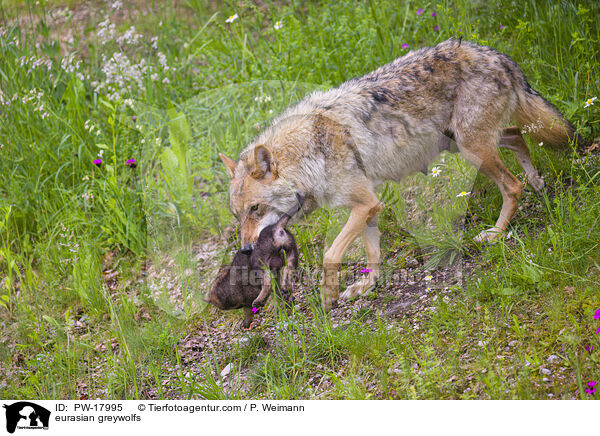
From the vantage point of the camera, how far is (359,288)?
4676 mm

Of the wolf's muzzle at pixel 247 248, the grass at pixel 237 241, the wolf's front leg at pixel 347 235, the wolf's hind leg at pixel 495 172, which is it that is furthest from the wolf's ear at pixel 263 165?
the wolf's hind leg at pixel 495 172

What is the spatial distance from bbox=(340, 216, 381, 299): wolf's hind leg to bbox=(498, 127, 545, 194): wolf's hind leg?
1.43 meters

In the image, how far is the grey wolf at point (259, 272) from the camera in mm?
4156

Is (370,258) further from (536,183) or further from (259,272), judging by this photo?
(536,183)

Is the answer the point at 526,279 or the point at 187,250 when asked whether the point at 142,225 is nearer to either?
the point at 187,250

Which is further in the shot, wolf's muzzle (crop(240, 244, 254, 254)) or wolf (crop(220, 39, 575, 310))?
wolf (crop(220, 39, 575, 310))

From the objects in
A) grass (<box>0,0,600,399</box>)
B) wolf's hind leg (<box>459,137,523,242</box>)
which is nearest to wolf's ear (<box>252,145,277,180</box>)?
grass (<box>0,0,600,399</box>)

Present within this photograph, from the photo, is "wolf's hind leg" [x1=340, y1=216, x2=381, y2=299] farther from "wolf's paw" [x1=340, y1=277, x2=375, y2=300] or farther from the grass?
the grass

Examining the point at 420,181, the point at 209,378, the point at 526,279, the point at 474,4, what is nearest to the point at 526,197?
the point at 420,181

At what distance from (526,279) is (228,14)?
18.6ft

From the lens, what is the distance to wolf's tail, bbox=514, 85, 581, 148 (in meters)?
4.62
